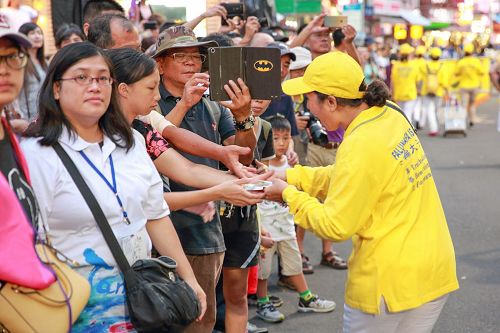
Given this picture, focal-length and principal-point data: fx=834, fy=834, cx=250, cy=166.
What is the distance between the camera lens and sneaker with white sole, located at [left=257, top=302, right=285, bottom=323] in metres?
6.42

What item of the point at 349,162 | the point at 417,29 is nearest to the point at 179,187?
the point at 349,162

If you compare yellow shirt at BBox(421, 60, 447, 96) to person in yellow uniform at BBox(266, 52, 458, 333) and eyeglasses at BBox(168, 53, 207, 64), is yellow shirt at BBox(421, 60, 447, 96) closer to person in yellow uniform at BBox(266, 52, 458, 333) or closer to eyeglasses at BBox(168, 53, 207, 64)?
eyeglasses at BBox(168, 53, 207, 64)

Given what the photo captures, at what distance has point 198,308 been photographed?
10.6 ft

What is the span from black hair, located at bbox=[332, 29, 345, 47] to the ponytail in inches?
178

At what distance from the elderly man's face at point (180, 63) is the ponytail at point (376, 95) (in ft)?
3.79

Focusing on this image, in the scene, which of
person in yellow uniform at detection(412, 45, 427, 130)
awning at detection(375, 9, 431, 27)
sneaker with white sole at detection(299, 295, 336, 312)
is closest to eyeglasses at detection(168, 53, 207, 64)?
sneaker with white sole at detection(299, 295, 336, 312)

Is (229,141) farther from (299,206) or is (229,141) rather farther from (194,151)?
(299,206)

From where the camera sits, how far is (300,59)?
7.74 meters

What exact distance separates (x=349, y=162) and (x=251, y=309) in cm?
335

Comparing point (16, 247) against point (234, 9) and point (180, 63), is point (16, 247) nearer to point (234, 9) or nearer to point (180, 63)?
point (180, 63)

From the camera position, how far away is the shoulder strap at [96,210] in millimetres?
3020

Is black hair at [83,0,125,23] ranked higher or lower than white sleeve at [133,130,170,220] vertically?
higher

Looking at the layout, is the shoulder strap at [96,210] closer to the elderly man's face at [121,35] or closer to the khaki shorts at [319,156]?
the elderly man's face at [121,35]

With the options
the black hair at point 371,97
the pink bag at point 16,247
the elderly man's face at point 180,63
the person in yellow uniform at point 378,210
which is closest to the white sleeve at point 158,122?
the elderly man's face at point 180,63
